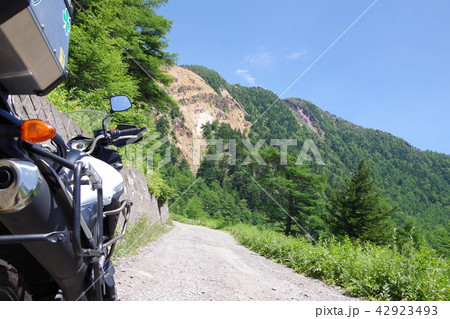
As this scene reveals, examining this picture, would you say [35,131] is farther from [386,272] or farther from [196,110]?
[196,110]

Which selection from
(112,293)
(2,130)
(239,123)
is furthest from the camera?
(239,123)

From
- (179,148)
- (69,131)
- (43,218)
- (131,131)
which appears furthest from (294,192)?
(43,218)

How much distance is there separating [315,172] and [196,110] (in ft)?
171

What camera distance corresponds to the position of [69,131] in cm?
475

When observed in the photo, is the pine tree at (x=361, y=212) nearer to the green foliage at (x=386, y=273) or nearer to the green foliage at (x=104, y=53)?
the green foliage at (x=104, y=53)

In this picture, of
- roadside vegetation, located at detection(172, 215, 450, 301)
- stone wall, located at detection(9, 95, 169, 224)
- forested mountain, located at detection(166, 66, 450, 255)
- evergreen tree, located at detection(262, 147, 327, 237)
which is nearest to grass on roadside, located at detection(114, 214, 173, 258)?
stone wall, located at detection(9, 95, 169, 224)

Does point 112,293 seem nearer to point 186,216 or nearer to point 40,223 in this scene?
point 40,223

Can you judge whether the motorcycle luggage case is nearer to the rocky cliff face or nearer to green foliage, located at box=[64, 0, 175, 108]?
green foliage, located at box=[64, 0, 175, 108]

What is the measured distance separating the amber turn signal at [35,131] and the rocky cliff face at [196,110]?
42.7ft

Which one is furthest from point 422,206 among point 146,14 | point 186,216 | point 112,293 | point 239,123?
point 112,293

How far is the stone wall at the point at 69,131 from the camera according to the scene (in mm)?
3182

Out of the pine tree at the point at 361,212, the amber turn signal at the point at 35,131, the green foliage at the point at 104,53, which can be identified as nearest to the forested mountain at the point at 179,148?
the green foliage at the point at 104,53
